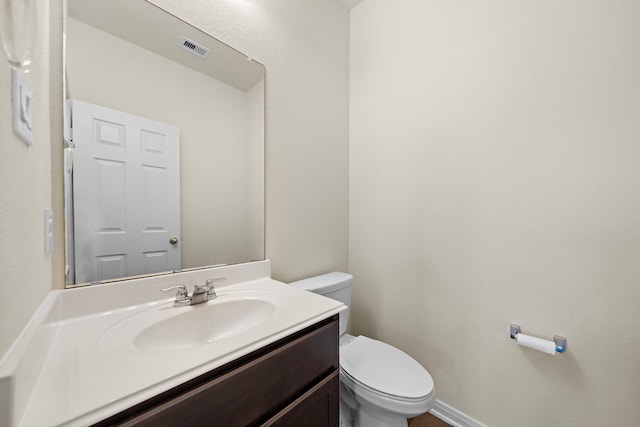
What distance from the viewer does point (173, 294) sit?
93cm

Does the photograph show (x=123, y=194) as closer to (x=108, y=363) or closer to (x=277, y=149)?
(x=108, y=363)

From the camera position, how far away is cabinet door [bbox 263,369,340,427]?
66 centimetres

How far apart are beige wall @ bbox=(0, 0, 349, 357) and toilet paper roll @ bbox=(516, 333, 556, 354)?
3.30 feet

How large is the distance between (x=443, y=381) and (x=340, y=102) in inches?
73.5

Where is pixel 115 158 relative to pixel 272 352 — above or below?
above

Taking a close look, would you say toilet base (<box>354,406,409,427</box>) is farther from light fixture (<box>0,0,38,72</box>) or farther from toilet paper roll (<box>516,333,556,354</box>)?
light fixture (<box>0,0,38,72</box>)

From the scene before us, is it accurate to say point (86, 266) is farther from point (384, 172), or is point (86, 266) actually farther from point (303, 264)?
point (384, 172)

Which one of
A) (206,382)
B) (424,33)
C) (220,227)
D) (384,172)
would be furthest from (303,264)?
(424,33)

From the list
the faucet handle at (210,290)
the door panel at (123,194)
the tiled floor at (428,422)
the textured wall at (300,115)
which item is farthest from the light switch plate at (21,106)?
the tiled floor at (428,422)

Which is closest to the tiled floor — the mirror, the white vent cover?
the mirror

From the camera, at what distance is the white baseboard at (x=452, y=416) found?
4.01 feet

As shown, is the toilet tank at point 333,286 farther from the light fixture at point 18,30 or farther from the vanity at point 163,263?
the light fixture at point 18,30

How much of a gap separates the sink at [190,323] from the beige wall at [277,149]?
0.72 feet

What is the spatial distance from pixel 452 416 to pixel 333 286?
3.14ft
